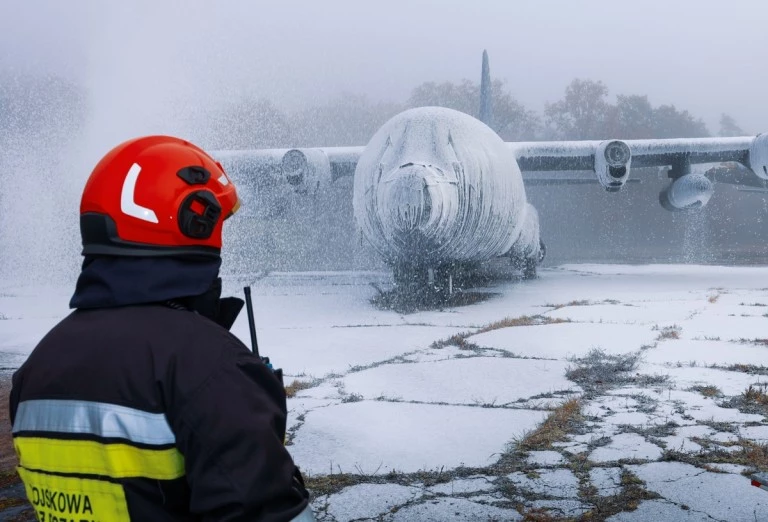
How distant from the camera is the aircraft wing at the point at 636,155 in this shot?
1130cm

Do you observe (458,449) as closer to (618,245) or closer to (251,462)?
(251,462)

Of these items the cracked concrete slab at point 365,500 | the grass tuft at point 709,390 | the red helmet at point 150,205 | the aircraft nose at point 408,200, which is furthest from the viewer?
the aircraft nose at point 408,200

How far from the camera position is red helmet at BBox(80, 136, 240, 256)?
1.22 meters

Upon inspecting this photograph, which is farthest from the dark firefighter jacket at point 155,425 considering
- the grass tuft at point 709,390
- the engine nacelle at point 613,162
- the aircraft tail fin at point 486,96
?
the aircraft tail fin at point 486,96

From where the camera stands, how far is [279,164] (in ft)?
39.4

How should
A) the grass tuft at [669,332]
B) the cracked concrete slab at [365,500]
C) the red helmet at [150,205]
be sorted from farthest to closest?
the grass tuft at [669,332]
the cracked concrete slab at [365,500]
the red helmet at [150,205]

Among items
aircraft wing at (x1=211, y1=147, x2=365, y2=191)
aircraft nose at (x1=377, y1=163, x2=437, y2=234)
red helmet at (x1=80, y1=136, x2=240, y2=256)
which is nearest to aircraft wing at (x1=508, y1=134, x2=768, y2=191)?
aircraft wing at (x1=211, y1=147, x2=365, y2=191)

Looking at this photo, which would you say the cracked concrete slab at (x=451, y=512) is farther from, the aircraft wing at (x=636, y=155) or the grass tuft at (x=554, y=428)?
the aircraft wing at (x=636, y=155)

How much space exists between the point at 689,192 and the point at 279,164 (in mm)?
7431

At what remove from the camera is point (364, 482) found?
104 inches

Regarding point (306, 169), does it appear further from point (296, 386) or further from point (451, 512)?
point (451, 512)

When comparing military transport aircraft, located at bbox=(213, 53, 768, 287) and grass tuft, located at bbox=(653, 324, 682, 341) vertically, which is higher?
military transport aircraft, located at bbox=(213, 53, 768, 287)

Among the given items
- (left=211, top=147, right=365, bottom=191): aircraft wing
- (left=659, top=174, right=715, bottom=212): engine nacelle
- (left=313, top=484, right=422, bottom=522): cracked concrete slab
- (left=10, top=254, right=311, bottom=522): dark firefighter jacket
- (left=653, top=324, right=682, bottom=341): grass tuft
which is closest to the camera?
(left=10, top=254, right=311, bottom=522): dark firefighter jacket

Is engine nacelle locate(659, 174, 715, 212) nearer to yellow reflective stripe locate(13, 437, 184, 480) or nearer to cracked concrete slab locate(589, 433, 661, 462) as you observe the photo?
cracked concrete slab locate(589, 433, 661, 462)
